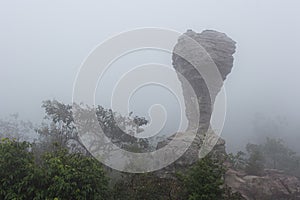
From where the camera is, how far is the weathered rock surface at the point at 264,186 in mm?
17859

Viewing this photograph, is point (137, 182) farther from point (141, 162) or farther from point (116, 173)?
point (116, 173)

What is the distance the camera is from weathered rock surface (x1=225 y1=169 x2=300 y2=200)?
17859 mm

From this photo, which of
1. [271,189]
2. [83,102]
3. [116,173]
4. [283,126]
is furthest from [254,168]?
[283,126]

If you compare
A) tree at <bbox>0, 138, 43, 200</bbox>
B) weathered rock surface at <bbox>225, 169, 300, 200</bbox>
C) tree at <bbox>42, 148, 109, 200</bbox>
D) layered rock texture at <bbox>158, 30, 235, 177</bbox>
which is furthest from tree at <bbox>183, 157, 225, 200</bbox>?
layered rock texture at <bbox>158, 30, 235, 177</bbox>

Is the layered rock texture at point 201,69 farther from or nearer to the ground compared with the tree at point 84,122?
farther from the ground

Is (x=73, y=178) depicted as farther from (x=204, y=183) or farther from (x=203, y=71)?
(x=203, y=71)

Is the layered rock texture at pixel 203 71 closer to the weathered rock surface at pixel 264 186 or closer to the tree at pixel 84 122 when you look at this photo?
the weathered rock surface at pixel 264 186

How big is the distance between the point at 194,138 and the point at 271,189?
5906 millimetres

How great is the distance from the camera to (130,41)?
64.9 feet

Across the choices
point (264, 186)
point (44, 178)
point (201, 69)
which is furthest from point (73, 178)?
point (201, 69)

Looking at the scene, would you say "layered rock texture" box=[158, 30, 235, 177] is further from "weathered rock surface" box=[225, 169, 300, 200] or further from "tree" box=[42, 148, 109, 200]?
"tree" box=[42, 148, 109, 200]

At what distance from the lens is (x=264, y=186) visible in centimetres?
1848

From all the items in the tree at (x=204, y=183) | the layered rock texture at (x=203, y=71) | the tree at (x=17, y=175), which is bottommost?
the tree at (x=17, y=175)

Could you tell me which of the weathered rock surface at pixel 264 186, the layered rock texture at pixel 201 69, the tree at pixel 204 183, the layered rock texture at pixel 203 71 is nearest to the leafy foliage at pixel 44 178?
the tree at pixel 204 183
